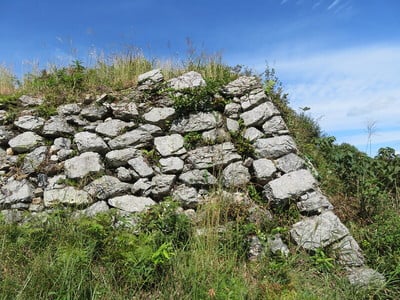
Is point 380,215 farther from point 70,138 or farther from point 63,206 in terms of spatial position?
point 70,138

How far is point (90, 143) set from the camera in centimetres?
570

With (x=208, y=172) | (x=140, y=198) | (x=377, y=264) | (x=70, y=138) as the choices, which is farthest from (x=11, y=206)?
(x=377, y=264)

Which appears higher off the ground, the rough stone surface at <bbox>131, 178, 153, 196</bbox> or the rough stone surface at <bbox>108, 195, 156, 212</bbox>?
the rough stone surface at <bbox>131, 178, 153, 196</bbox>

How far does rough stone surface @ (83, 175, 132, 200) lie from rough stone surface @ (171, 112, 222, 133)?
4.50ft

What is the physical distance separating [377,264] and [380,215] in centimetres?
105

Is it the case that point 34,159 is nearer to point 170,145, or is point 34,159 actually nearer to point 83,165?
point 83,165

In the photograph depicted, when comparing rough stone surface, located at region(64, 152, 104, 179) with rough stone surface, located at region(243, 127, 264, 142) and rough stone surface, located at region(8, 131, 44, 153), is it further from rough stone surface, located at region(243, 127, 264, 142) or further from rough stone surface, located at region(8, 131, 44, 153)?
rough stone surface, located at region(243, 127, 264, 142)

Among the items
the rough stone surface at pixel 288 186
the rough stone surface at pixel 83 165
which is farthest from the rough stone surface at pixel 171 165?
the rough stone surface at pixel 288 186

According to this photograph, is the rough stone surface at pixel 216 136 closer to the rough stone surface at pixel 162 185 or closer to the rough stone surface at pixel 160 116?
the rough stone surface at pixel 160 116

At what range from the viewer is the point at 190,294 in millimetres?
3105

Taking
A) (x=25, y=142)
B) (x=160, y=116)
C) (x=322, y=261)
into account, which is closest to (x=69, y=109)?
(x=25, y=142)

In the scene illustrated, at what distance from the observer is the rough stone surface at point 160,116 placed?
5.93 m

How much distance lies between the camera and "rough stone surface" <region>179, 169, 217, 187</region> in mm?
5078

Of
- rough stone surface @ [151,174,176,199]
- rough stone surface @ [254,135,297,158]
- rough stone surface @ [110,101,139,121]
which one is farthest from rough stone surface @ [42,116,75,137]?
rough stone surface @ [254,135,297,158]
